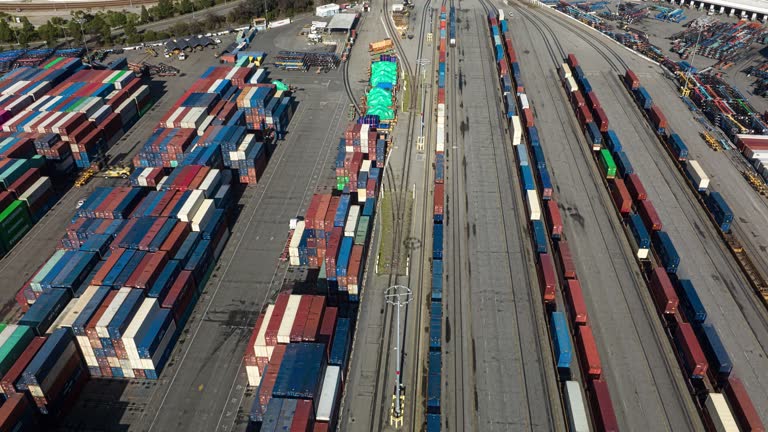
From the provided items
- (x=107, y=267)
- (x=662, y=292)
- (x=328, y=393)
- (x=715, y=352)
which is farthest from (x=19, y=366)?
(x=715, y=352)

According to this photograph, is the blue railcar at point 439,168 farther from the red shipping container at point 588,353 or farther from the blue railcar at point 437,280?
the red shipping container at point 588,353

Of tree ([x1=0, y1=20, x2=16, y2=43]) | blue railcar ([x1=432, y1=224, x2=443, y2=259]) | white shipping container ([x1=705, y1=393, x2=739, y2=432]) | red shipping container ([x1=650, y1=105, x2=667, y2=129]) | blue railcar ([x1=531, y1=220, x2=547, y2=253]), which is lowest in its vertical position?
white shipping container ([x1=705, y1=393, x2=739, y2=432])

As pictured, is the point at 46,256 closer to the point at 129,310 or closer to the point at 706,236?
the point at 129,310

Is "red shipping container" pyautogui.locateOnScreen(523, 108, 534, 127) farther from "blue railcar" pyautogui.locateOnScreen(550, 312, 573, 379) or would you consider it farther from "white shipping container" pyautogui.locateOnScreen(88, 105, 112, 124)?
"white shipping container" pyautogui.locateOnScreen(88, 105, 112, 124)

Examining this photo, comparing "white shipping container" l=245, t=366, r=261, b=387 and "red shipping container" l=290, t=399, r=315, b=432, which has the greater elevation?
"red shipping container" l=290, t=399, r=315, b=432

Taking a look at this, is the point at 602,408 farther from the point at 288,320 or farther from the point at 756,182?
the point at 756,182

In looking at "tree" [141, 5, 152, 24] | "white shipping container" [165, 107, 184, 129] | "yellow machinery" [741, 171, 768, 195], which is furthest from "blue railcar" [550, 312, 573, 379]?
"tree" [141, 5, 152, 24]
